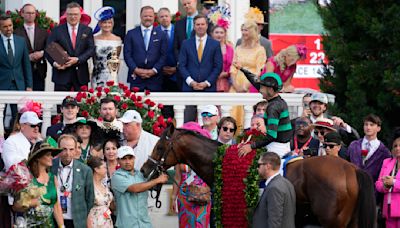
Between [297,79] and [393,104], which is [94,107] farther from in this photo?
[297,79]

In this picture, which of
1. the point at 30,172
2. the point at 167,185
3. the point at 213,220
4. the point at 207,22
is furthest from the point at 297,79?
the point at 30,172

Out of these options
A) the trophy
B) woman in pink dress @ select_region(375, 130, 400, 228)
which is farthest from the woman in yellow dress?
woman in pink dress @ select_region(375, 130, 400, 228)

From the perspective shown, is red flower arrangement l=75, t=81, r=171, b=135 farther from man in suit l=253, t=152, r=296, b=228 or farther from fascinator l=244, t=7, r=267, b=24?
man in suit l=253, t=152, r=296, b=228

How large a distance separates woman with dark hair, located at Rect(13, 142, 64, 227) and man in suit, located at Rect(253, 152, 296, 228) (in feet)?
7.20

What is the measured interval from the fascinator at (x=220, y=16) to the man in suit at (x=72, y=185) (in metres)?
5.49

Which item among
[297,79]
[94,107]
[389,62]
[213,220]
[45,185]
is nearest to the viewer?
[45,185]

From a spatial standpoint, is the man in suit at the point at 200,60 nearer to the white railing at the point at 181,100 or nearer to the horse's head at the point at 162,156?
the white railing at the point at 181,100

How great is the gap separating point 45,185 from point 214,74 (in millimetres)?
5119

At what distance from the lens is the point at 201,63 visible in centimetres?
1898

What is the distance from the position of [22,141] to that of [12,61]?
297cm

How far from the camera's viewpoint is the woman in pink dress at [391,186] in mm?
16469

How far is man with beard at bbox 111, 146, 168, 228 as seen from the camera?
1532 centimetres

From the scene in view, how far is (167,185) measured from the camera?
18000 mm

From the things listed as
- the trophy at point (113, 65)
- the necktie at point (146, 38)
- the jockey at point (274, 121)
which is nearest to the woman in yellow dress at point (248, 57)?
the necktie at point (146, 38)
